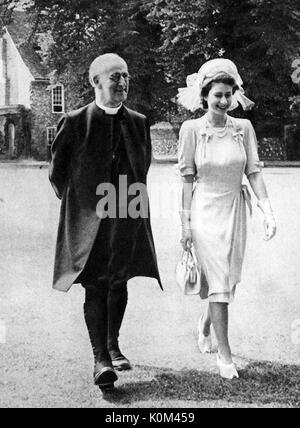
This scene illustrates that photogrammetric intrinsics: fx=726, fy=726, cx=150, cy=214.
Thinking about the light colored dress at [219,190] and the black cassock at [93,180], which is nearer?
the black cassock at [93,180]

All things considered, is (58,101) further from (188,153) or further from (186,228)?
(186,228)

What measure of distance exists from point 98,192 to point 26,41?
204 centimetres

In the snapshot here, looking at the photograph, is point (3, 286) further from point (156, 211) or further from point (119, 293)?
point (156, 211)

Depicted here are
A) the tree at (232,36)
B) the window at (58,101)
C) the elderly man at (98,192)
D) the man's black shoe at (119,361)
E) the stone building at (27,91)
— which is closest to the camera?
the elderly man at (98,192)

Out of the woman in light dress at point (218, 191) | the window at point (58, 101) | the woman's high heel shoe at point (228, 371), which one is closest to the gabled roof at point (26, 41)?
the window at point (58, 101)

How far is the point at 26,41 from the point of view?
5.43 m

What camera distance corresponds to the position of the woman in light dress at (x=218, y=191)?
3.99 meters

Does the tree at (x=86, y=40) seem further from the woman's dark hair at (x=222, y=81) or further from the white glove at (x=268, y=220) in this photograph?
the white glove at (x=268, y=220)

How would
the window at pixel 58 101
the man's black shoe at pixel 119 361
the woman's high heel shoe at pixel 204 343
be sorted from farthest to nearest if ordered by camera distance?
the window at pixel 58 101
the woman's high heel shoe at pixel 204 343
the man's black shoe at pixel 119 361

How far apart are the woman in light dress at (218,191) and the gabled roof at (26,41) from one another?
1691mm

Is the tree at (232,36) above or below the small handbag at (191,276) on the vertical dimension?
above

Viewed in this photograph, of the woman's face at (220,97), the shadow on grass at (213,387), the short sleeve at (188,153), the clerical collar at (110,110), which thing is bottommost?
the shadow on grass at (213,387)

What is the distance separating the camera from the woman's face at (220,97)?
3898 mm

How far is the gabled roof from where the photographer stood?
528 centimetres
